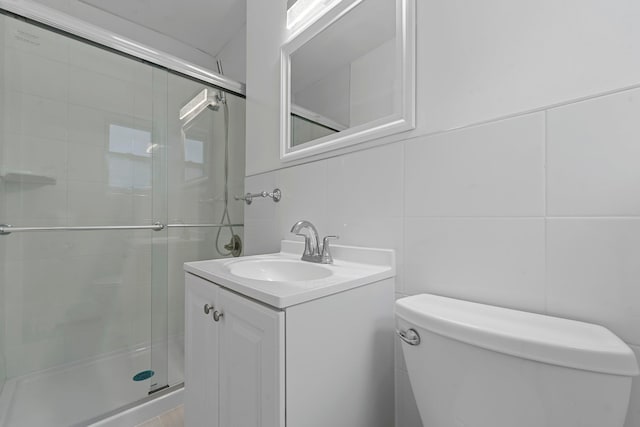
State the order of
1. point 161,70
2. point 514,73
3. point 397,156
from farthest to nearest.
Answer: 1. point 161,70
2. point 397,156
3. point 514,73

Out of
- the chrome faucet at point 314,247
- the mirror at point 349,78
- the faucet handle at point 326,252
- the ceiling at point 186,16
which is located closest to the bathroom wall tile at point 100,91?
the ceiling at point 186,16

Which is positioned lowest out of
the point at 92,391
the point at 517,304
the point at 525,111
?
the point at 92,391

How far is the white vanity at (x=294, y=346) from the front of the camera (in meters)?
0.55

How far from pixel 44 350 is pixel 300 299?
5.25ft

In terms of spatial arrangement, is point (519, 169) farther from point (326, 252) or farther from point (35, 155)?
point (35, 155)

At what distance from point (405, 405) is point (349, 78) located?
1109 millimetres

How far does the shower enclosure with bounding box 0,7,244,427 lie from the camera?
118 cm

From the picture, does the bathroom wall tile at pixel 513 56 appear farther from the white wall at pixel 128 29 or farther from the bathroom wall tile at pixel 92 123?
the white wall at pixel 128 29

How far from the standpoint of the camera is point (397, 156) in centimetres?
82

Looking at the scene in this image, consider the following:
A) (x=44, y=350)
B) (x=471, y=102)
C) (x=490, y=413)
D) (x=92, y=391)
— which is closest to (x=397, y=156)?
(x=471, y=102)

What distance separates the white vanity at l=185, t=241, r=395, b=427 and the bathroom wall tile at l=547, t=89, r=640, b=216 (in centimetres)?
45

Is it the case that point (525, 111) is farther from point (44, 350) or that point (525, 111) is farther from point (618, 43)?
point (44, 350)

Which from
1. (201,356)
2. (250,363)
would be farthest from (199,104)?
(250,363)

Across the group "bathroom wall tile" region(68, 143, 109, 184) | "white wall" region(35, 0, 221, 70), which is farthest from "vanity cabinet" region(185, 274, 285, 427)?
"white wall" region(35, 0, 221, 70)
